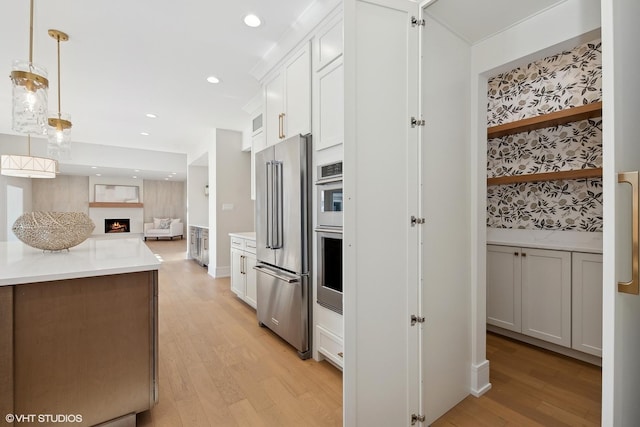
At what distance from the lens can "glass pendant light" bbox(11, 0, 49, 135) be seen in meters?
1.83

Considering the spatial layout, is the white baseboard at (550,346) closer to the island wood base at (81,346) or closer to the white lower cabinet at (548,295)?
the white lower cabinet at (548,295)

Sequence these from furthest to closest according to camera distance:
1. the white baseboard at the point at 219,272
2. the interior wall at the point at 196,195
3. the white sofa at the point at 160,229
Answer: the white sofa at the point at 160,229 < the interior wall at the point at 196,195 < the white baseboard at the point at 219,272

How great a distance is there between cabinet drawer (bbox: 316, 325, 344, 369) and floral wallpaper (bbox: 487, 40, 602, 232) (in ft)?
6.66

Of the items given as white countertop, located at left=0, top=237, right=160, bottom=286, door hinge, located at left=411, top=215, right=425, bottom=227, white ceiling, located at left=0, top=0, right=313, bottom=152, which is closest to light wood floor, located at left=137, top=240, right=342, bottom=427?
white countertop, located at left=0, top=237, right=160, bottom=286

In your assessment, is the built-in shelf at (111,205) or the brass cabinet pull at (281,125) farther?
the built-in shelf at (111,205)

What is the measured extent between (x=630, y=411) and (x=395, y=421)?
91 centimetres

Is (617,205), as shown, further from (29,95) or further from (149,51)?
(149,51)

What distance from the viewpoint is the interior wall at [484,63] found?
5.02 feet

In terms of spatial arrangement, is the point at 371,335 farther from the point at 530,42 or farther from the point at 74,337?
the point at 530,42

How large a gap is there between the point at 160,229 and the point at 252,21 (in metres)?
10.6

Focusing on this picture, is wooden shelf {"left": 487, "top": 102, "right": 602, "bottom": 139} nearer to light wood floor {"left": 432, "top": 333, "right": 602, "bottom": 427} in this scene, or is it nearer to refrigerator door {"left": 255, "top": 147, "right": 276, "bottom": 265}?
light wood floor {"left": 432, "top": 333, "right": 602, "bottom": 427}

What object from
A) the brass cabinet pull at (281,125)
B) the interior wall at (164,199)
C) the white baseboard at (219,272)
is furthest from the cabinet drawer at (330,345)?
the interior wall at (164,199)

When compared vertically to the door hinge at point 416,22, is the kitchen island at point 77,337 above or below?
below
